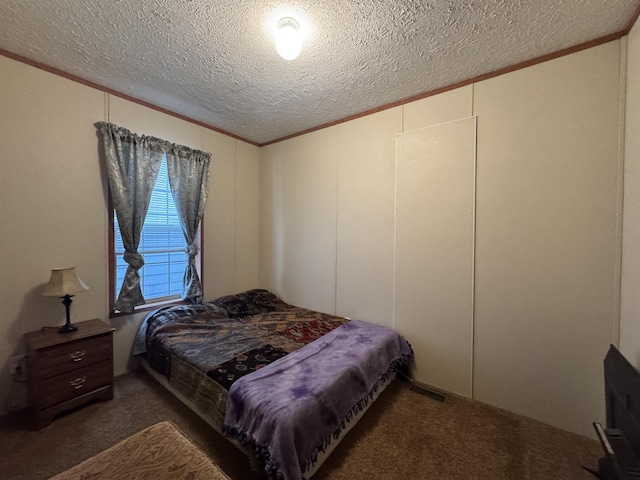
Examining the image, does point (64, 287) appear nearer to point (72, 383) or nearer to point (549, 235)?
point (72, 383)

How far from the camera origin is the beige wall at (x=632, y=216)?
1.43 meters

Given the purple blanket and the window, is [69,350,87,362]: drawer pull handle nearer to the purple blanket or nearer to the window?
the window

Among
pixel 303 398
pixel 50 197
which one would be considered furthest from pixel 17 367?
pixel 303 398

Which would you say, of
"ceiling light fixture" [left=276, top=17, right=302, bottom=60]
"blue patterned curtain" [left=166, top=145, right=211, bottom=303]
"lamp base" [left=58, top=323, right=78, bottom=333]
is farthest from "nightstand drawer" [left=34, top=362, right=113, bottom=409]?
"ceiling light fixture" [left=276, top=17, right=302, bottom=60]

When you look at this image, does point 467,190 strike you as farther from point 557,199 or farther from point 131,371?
point 131,371

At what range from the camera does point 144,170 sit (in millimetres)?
2475

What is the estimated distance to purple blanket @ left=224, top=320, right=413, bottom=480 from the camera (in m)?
1.29

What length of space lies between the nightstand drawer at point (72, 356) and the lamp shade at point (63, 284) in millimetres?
383

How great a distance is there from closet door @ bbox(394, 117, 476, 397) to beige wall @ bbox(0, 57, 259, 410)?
8.62ft

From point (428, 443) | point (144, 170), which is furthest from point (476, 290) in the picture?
point (144, 170)

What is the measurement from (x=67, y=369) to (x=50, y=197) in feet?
4.43

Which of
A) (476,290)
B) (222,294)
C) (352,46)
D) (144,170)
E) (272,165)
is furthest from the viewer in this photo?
(272,165)

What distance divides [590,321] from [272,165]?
3513 mm

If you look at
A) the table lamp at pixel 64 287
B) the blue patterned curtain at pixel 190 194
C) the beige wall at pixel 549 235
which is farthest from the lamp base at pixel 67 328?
the beige wall at pixel 549 235
